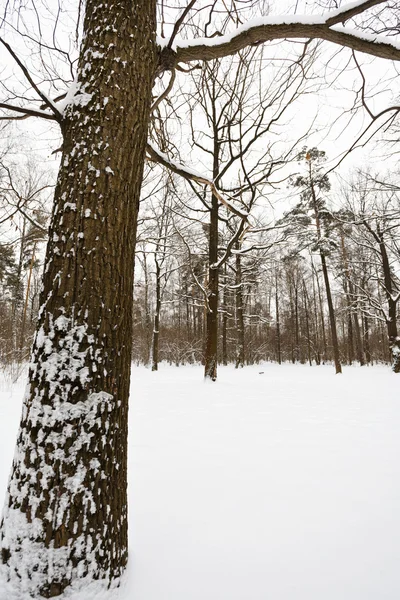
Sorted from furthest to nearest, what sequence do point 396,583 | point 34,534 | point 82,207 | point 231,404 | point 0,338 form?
point 0,338 → point 231,404 → point 82,207 → point 396,583 → point 34,534

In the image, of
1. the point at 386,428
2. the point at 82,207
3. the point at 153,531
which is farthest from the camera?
the point at 386,428

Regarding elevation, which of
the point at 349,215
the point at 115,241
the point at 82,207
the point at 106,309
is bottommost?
the point at 106,309

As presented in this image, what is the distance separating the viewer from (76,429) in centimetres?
117

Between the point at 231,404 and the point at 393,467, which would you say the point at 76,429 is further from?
the point at 231,404

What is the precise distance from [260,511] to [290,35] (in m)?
2.98

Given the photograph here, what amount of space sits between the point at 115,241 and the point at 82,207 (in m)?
0.21

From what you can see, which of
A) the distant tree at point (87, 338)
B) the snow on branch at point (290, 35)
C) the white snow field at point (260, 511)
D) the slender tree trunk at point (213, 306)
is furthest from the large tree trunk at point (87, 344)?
the slender tree trunk at point (213, 306)

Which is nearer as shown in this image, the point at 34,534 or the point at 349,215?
the point at 34,534

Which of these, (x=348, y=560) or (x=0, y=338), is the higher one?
(x=0, y=338)

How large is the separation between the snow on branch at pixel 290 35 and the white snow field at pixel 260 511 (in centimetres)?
277

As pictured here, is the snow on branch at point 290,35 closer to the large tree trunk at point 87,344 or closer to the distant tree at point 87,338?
the distant tree at point 87,338

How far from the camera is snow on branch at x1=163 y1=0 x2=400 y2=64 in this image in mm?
1750

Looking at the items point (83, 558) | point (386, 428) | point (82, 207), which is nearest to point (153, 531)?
point (83, 558)

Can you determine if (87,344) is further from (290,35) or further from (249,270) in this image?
(249,270)
